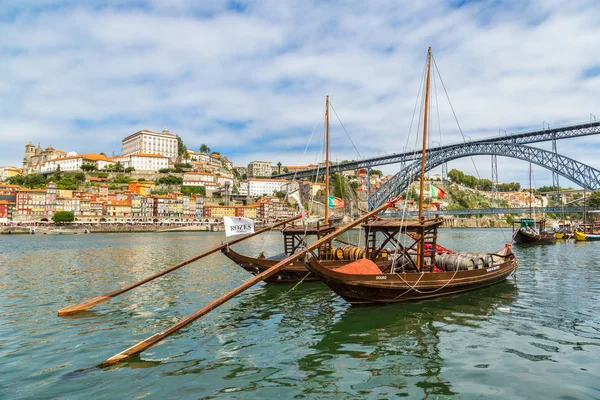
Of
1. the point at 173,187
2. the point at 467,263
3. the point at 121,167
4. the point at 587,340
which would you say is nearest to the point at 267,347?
the point at 587,340

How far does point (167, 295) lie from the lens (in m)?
14.5

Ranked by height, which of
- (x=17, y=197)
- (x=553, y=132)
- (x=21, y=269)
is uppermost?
(x=553, y=132)

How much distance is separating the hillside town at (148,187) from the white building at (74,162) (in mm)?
322

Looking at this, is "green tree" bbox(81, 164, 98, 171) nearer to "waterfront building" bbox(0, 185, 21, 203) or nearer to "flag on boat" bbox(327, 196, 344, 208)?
"waterfront building" bbox(0, 185, 21, 203)

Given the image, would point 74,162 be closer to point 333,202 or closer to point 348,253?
point 333,202

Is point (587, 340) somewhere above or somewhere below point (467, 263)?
below

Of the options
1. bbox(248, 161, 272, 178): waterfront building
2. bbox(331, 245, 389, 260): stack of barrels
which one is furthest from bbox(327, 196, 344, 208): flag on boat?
bbox(248, 161, 272, 178): waterfront building

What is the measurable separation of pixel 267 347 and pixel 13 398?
4374 millimetres

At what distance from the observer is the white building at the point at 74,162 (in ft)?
433

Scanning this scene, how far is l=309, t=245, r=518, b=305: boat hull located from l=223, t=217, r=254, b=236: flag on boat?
346cm

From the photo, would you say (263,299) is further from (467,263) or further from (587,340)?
(587,340)

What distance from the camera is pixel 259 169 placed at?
551 ft

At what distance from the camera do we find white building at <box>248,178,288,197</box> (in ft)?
475

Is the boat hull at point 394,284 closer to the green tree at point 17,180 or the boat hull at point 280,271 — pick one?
the boat hull at point 280,271
